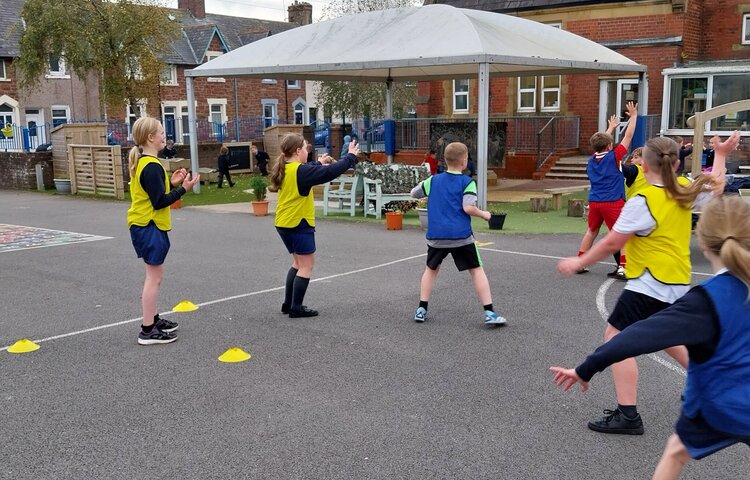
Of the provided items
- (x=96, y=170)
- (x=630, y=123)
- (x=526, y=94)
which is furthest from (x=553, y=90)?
(x=630, y=123)

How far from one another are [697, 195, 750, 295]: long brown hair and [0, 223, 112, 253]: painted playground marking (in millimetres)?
11947

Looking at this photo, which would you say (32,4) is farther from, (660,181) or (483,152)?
(660,181)

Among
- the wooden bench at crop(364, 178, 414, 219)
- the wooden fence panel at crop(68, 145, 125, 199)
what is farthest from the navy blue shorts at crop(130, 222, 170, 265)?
the wooden fence panel at crop(68, 145, 125, 199)

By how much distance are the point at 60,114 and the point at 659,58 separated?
29.8m

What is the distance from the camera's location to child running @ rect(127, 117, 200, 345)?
6.30 m

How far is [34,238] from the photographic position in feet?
45.1

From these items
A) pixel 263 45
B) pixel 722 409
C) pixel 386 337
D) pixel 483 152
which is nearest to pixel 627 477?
pixel 722 409

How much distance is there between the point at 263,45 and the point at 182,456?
1682cm

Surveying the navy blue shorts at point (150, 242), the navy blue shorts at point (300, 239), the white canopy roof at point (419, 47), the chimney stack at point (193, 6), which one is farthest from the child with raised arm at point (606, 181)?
the chimney stack at point (193, 6)

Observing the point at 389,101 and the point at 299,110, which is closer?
the point at 389,101

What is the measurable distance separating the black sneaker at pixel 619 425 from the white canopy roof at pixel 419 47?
11.0m

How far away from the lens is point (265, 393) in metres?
5.36

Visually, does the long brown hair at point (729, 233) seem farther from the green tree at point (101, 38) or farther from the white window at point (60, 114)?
the white window at point (60, 114)

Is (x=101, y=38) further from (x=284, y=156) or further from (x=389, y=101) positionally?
(x=284, y=156)
